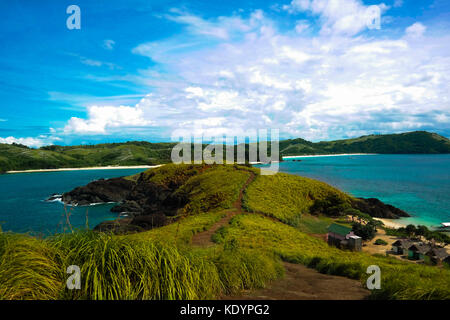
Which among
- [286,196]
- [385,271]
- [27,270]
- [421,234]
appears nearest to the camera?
[27,270]

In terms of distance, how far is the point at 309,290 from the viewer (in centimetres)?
680

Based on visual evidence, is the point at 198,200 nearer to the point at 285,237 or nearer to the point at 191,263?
the point at 285,237

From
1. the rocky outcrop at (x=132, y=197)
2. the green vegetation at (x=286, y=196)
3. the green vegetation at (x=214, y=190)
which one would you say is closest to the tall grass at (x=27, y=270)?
the green vegetation at (x=286, y=196)

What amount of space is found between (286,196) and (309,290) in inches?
1334

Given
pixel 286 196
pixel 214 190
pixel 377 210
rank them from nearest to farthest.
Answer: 1. pixel 286 196
2. pixel 214 190
3. pixel 377 210

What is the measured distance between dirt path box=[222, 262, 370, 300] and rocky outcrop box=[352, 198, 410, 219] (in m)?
44.1

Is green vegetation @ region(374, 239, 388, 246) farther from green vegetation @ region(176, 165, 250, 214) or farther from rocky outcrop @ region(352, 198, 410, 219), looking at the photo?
rocky outcrop @ region(352, 198, 410, 219)

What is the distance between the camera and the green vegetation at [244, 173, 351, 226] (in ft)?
106

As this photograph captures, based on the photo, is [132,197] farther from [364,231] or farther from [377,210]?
[377,210]

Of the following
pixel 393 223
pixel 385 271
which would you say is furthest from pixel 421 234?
pixel 385 271

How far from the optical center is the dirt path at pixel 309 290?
239 inches

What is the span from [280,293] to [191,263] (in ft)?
7.57

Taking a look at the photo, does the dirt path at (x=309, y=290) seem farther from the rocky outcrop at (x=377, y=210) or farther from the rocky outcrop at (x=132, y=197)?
the rocky outcrop at (x=377, y=210)
